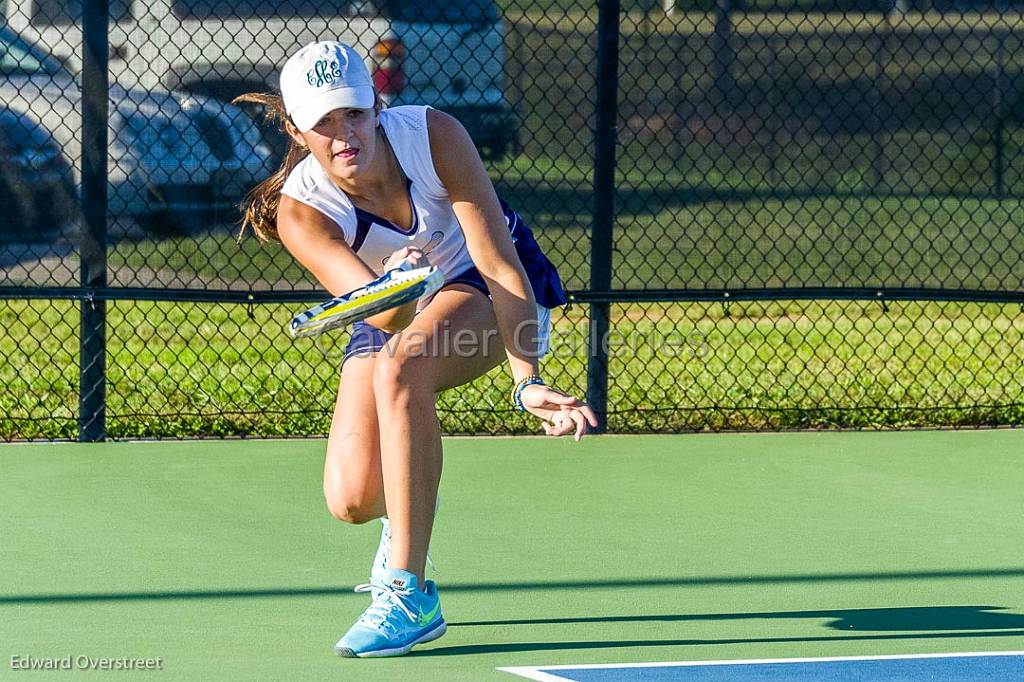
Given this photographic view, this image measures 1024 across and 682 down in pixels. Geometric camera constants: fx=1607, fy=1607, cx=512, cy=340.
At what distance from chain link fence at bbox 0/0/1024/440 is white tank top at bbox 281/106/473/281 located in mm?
2432

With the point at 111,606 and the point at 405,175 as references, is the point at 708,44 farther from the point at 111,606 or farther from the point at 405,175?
the point at 111,606

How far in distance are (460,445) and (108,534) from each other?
1.79 meters

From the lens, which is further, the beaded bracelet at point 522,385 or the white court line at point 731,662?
the white court line at point 731,662

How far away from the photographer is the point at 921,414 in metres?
6.97

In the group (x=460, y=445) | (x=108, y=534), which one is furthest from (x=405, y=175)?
(x=460, y=445)

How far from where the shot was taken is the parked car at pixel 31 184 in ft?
20.8

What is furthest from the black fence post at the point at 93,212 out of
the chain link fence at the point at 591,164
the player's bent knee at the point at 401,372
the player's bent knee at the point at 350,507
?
the player's bent knee at the point at 401,372

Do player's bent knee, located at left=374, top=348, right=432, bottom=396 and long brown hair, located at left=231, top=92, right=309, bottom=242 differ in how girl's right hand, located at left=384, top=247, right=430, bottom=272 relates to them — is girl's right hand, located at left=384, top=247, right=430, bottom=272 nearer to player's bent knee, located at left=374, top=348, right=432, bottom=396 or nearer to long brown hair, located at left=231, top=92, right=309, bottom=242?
player's bent knee, located at left=374, top=348, right=432, bottom=396

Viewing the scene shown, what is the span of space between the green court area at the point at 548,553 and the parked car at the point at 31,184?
2.88ft

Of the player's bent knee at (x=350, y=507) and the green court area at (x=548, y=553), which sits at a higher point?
the player's bent knee at (x=350, y=507)

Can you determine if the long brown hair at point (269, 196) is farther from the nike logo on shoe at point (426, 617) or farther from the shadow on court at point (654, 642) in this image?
the shadow on court at point (654, 642)

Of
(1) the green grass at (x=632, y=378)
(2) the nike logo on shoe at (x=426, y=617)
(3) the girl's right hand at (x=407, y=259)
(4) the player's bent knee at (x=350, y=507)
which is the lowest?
(2) the nike logo on shoe at (x=426, y=617)

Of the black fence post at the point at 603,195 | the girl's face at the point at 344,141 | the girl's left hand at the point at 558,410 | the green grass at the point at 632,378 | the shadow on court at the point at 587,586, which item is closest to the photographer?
the girl's left hand at the point at 558,410

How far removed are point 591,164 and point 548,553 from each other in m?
2.22
